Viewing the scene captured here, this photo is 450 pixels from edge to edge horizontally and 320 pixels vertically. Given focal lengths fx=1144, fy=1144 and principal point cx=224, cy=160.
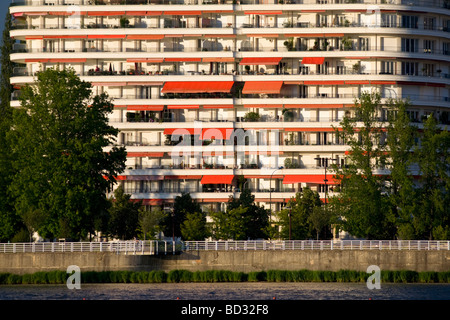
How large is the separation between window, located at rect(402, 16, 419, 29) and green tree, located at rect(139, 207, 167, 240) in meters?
37.8

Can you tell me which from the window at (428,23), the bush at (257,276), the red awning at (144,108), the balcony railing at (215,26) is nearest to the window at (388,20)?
the balcony railing at (215,26)

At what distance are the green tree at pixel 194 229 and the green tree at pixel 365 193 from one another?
14.1 metres

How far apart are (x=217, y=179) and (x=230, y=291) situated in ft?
144

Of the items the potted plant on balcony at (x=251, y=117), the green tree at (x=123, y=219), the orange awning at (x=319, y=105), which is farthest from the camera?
the potted plant on balcony at (x=251, y=117)

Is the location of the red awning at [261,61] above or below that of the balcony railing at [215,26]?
below

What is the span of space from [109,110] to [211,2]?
92.5 feet

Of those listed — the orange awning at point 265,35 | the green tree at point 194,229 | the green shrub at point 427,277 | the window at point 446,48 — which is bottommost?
the green shrub at point 427,277

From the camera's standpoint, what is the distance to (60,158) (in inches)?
4375

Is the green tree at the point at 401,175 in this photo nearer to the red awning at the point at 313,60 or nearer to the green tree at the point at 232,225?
the green tree at the point at 232,225

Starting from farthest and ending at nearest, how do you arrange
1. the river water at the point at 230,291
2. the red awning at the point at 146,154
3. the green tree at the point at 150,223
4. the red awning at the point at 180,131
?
the red awning at the point at 180,131 < the red awning at the point at 146,154 < the green tree at the point at 150,223 < the river water at the point at 230,291

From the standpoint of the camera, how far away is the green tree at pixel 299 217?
4813 inches

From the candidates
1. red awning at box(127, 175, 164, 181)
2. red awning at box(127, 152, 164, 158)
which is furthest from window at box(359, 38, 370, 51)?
red awning at box(127, 175, 164, 181)

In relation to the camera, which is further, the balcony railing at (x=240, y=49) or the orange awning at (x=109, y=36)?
the orange awning at (x=109, y=36)
